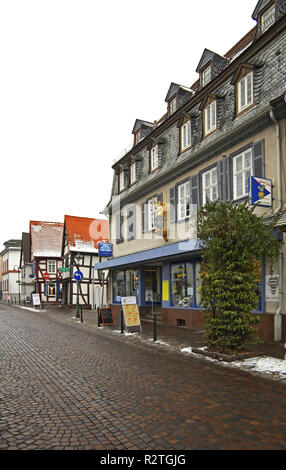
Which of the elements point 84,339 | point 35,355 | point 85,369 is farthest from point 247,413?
point 84,339

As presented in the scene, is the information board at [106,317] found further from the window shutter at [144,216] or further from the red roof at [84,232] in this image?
the red roof at [84,232]

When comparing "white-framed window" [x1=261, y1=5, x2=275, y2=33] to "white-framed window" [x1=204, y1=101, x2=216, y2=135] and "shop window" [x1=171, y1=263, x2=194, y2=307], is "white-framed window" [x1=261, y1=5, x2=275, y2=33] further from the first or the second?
"shop window" [x1=171, y1=263, x2=194, y2=307]

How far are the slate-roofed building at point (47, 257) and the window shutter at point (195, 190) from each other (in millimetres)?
30742

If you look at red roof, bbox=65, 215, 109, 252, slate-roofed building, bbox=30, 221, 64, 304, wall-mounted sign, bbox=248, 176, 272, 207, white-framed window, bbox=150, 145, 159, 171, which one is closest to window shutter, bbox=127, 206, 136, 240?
white-framed window, bbox=150, 145, 159, 171

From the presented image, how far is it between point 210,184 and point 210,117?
2683 mm

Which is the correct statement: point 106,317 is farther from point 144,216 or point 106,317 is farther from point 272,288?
point 272,288

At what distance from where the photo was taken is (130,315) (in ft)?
49.2

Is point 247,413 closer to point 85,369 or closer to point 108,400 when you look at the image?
point 108,400

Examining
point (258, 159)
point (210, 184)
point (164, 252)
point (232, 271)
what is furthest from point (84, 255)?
point (232, 271)

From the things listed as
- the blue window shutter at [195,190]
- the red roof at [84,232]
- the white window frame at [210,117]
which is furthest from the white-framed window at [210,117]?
the red roof at [84,232]

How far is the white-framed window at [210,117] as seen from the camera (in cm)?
1493

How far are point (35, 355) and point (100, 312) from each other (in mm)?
7730

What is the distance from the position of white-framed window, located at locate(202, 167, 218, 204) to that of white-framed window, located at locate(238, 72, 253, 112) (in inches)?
98.1
